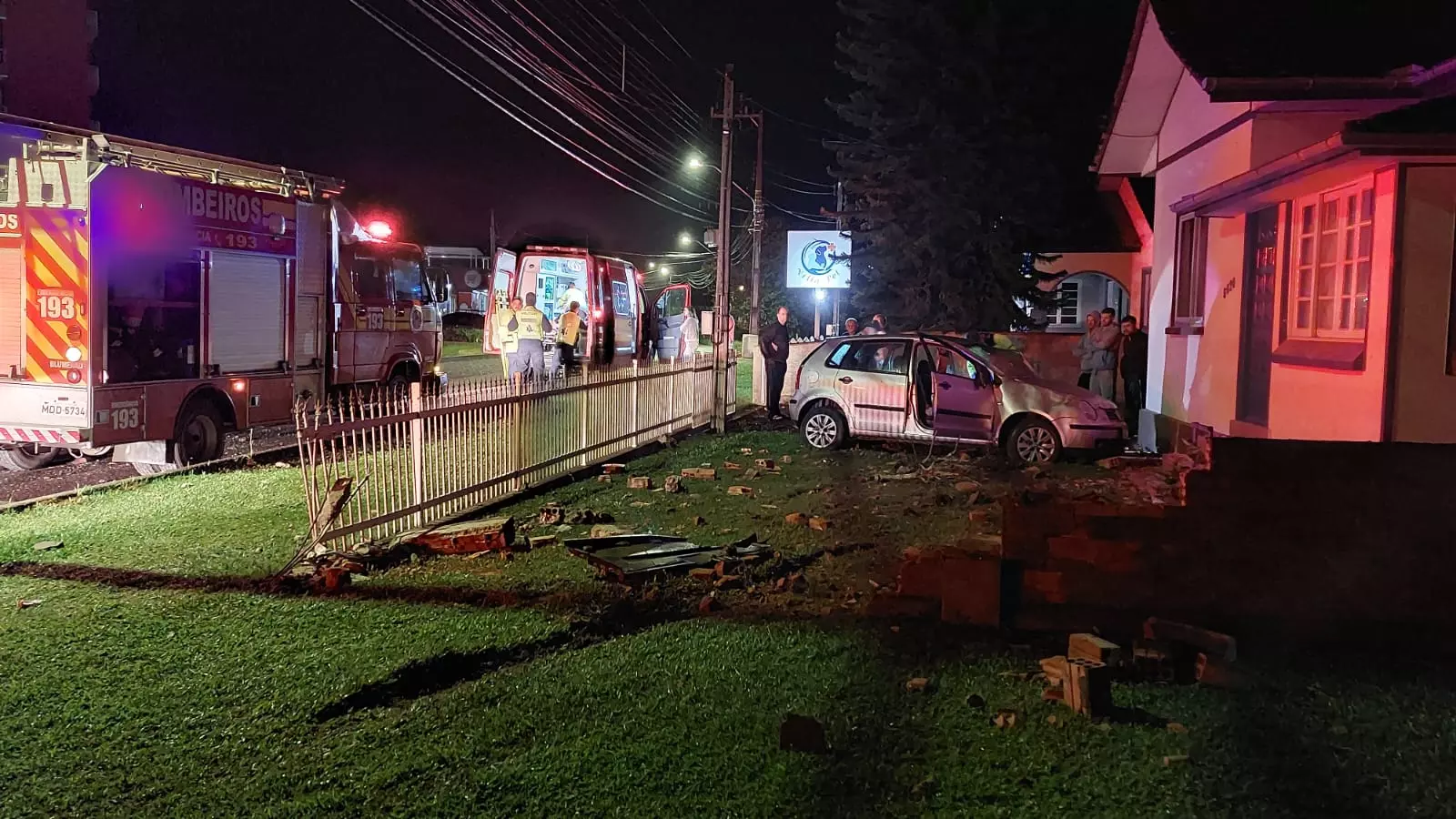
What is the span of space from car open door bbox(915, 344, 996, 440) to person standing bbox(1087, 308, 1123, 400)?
Result: 9.11 feet

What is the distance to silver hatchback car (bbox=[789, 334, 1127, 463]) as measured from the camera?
1241 centimetres

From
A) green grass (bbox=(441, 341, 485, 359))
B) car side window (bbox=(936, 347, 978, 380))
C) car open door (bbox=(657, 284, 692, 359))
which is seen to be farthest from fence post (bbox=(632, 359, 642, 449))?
green grass (bbox=(441, 341, 485, 359))

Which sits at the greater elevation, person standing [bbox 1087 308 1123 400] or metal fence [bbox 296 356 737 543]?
person standing [bbox 1087 308 1123 400]

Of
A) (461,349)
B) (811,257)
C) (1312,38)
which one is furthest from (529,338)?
(461,349)

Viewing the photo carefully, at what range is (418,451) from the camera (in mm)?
8195

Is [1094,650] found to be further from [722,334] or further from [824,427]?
[722,334]

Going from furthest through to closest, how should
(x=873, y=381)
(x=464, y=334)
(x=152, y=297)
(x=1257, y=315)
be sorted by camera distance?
(x=464, y=334), (x=873, y=381), (x=1257, y=315), (x=152, y=297)

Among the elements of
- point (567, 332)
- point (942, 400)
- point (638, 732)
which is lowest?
point (638, 732)

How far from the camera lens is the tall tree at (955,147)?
22016mm

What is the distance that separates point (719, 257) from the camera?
54.4 ft

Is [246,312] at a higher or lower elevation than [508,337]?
higher

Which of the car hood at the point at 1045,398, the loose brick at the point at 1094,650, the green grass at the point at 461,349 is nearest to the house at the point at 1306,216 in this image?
the car hood at the point at 1045,398

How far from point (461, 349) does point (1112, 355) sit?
3044 cm

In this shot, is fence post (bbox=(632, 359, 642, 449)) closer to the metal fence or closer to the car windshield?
the metal fence
